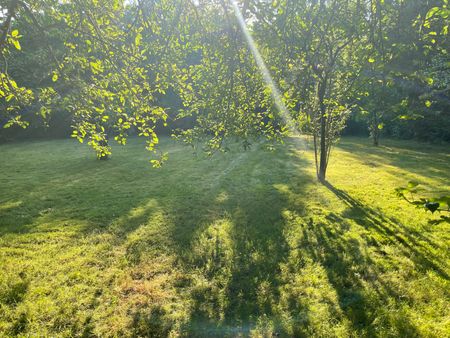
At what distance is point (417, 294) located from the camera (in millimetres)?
5262

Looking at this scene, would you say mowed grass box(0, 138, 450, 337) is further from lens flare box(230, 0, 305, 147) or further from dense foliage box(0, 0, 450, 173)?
lens flare box(230, 0, 305, 147)

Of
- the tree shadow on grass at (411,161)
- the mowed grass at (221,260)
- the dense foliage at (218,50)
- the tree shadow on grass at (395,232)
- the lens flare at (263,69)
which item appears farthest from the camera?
the tree shadow on grass at (411,161)

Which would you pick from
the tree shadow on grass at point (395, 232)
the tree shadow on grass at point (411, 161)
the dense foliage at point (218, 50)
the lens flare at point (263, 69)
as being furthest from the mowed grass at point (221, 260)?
the lens flare at point (263, 69)

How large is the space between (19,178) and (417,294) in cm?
1629

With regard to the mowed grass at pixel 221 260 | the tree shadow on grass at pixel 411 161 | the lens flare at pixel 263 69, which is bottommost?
the mowed grass at pixel 221 260

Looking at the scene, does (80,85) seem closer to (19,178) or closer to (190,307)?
(190,307)

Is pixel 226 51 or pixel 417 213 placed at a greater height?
pixel 226 51

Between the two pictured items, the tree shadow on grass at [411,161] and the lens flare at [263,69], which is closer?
the lens flare at [263,69]

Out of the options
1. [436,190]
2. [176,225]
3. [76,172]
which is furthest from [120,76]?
[436,190]

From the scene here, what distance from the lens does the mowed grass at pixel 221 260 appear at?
4.80m

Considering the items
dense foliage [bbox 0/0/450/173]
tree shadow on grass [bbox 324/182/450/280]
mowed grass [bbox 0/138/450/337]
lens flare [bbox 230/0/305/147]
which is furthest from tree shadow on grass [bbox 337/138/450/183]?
lens flare [bbox 230/0/305/147]

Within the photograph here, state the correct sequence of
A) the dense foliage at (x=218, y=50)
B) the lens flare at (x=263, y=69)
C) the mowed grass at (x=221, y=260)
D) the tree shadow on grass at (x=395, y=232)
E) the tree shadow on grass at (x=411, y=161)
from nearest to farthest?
the mowed grass at (x=221, y=260) → the dense foliage at (x=218, y=50) → the lens flare at (x=263, y=69) → the tree shadow on grass at (x=395, y=232) → the tree shadow on grass at (x=411, y=161)

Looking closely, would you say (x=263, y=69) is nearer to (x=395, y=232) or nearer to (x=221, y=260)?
(x=221, y=260)

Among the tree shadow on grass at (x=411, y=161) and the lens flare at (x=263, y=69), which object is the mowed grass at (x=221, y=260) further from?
the lens flare at (x=263, y=69)
